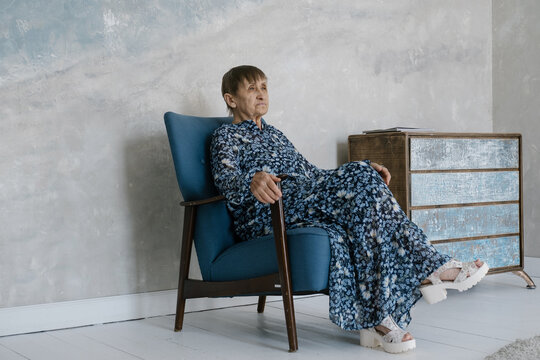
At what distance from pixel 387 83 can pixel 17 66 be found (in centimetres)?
228

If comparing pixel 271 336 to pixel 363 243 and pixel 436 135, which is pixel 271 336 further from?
pixel 436 135

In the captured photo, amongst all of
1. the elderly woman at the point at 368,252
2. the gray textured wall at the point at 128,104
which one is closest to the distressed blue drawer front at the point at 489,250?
the gray textured wall at the point at 128,104

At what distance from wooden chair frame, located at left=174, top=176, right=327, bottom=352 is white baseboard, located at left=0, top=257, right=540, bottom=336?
0.38 meters

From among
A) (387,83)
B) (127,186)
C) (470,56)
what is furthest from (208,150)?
(470,56)

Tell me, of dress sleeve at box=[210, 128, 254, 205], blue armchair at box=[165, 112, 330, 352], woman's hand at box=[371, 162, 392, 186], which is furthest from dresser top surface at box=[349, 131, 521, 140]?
dress sleeve at box=[210, 128, 254, 205]

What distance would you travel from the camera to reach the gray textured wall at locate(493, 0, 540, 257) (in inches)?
169

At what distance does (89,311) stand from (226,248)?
31.6 inches

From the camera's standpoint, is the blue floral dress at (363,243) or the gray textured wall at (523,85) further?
the gray textured wall at (523,85)

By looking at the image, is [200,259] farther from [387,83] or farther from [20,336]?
[387,83]

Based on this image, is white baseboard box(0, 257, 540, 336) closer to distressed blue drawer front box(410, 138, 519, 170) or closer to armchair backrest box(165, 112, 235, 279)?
armchair backrest box(165, 112, 235, 279)

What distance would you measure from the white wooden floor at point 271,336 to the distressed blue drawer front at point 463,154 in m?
0.76

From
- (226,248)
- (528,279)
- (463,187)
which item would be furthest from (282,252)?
(528,279)

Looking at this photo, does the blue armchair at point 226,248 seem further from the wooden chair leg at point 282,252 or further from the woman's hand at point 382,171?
the woman's hand at point 382,171

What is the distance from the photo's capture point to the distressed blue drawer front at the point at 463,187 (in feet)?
11.3
